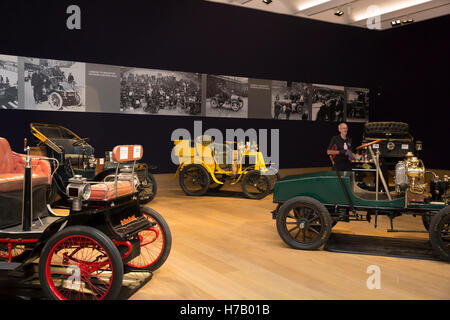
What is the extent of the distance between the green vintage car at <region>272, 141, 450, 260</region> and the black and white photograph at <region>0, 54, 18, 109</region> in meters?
5.83

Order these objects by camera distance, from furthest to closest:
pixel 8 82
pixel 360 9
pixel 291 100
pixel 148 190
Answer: pixel 360 9 → pixel 291 100 → pixel 8 82 → pixel 148 190

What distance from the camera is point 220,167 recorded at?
8031 mm

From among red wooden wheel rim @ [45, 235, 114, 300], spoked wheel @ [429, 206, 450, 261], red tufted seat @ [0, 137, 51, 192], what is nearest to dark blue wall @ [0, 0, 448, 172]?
red tufted seat @ [0, 137, 51, 192]

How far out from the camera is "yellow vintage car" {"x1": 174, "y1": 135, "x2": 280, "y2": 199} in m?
7.80

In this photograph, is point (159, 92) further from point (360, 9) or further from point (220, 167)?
point (360, 9)

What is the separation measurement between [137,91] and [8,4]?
2.86 m

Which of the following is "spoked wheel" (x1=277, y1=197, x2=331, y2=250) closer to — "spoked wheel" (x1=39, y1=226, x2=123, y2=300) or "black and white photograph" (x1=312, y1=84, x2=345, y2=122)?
"spoked wheel" (x1=39, y1=226, x2=123, y2=300)

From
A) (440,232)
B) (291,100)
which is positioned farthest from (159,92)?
(440,232)

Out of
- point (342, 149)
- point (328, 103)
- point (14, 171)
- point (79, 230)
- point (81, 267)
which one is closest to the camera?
Result: point (79, 230)

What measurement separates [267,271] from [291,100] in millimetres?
8243

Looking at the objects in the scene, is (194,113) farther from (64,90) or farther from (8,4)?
(8,4)

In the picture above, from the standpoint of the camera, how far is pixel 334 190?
446 centimetres

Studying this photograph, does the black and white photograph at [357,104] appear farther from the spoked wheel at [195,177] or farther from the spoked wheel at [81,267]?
the spoked wheel at [81,267]

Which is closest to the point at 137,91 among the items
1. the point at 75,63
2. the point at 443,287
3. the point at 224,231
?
the point at 75,63
